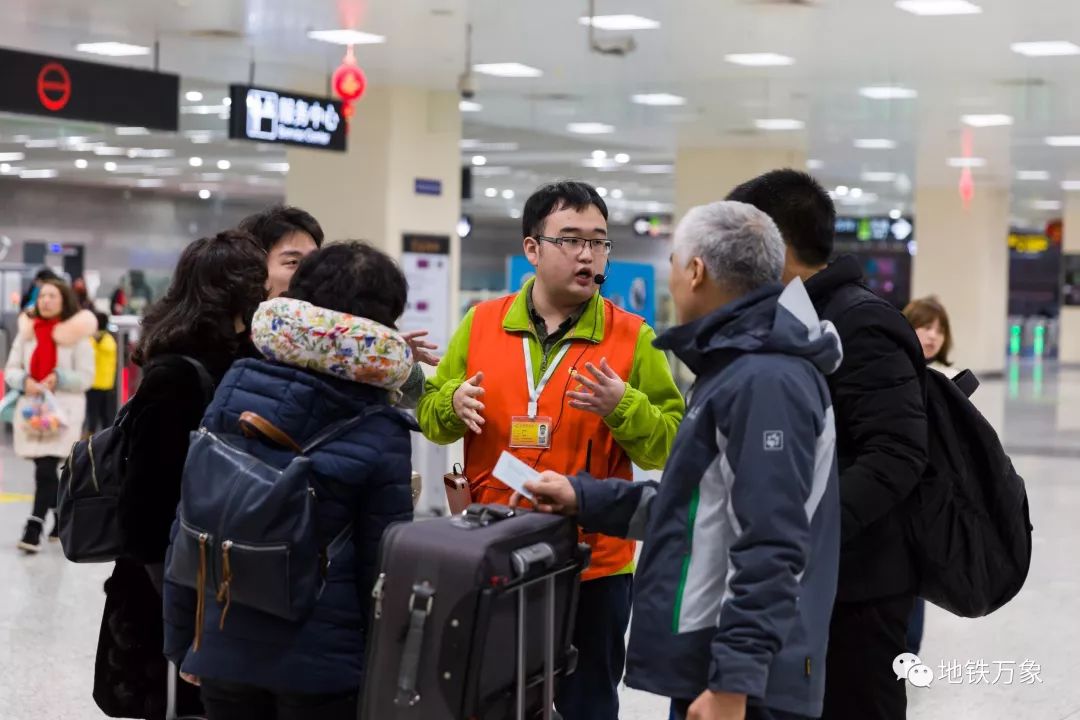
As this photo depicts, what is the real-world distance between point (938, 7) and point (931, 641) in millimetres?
6333

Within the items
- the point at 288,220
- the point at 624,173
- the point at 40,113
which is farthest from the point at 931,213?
the point at 288,220

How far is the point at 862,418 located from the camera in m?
2.80

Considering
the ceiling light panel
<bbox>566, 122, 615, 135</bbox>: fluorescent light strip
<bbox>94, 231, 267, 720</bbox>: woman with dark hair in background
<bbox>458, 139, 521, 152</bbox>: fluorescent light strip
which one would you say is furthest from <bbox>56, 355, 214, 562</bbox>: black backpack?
the ceiling light panel

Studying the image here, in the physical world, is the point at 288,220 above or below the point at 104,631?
above

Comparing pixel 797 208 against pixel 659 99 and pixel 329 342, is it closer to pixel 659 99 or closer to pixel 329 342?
pixel 329 342

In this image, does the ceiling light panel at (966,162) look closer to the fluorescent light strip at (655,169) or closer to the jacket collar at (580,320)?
the fluorescent light strip at (655,169)

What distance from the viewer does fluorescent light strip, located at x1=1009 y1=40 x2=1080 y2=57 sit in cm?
1247

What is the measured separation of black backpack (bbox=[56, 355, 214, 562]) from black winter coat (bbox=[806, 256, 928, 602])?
1.64m

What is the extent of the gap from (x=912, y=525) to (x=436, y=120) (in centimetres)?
1364

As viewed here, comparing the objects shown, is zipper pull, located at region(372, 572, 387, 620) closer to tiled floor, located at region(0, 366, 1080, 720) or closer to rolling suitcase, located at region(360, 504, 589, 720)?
rolling suitcase, located at region(360, 504, 589, 720)

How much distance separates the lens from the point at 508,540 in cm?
244

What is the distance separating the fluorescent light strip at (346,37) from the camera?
41.1 ft

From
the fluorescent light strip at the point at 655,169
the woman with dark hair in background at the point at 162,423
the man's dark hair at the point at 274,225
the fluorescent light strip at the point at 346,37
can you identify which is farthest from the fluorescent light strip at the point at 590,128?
the woman with dark hair in background at the point at 162,423

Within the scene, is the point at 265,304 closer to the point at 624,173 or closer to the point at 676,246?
the point at 676,246
